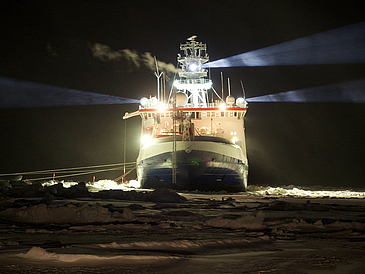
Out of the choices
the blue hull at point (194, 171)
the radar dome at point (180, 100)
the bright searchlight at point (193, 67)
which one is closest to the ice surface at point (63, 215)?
the blue hull at point (194, 171)

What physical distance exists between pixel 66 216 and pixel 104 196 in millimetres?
5513

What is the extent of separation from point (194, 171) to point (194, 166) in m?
0.26

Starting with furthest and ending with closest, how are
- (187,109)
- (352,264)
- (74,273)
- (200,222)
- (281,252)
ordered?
(187,109), (200,222), (281,252), (352,264), (74,273)

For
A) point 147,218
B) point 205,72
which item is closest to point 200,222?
point 147,218

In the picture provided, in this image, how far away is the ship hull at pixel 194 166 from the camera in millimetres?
22531

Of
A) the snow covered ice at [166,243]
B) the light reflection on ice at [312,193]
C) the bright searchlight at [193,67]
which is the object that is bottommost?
the snow covered ice at [166,243]

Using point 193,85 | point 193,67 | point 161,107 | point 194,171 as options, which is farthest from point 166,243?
point 193,67

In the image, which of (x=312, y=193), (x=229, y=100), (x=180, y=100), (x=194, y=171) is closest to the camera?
(x=194, y=171)

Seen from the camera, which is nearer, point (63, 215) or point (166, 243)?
point (166, 243)

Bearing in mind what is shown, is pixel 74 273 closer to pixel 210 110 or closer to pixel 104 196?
pixel 104 196

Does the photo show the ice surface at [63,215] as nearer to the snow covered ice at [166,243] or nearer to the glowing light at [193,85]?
the snow covered ice at [166,243]

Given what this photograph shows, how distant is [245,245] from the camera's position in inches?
223

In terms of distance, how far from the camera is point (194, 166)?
2250cm

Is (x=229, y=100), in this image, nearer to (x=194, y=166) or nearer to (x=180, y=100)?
(x=180, y=100)
